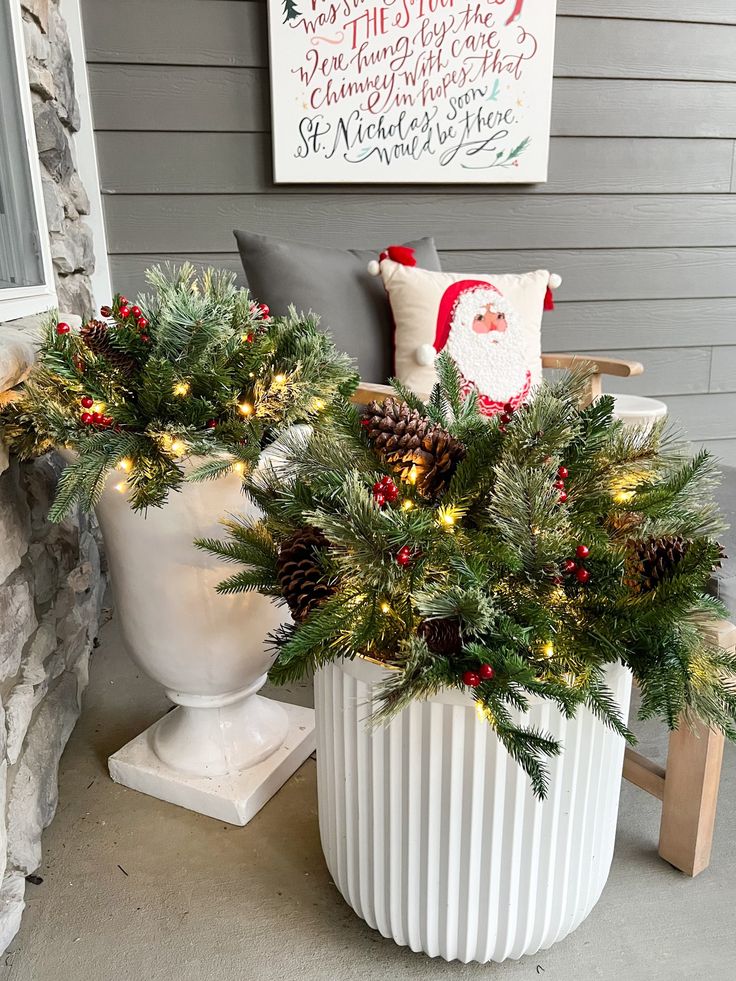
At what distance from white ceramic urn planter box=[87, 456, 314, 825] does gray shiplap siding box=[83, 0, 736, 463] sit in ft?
3.79

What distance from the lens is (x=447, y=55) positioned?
6.21ft

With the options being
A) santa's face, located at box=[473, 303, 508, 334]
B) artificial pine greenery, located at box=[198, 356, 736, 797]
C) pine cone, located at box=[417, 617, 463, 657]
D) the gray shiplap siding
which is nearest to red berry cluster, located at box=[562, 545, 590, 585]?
artificial pine greenery, located at box=[198, 356, 736, 797]

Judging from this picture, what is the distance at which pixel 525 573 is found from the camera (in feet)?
2.27

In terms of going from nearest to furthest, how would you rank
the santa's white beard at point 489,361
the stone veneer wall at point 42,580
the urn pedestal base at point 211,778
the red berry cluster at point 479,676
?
1. the red berry cluster at point 479,676
2. the stone veneer wall at point 42,580
3. the urn pedestal base at point 211,778
4. the santa's white beard at point 489,361

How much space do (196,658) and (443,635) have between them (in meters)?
0.53

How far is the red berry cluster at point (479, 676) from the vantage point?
620 millimetres

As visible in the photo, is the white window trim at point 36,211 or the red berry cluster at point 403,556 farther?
the white window trim at point 36,211

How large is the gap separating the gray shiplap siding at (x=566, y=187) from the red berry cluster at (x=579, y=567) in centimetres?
154

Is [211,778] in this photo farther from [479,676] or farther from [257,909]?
[479,676]

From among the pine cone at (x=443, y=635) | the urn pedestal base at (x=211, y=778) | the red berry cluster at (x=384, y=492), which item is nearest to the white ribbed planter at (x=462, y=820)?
the pine cone at (x=443, y=635)

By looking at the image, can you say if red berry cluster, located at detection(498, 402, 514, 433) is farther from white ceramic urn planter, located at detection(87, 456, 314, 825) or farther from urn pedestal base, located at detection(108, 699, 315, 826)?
urn pedestal base, located at detection(108, 699, 315, 826)

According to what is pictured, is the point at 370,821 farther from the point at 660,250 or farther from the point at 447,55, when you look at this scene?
the point at 660,250

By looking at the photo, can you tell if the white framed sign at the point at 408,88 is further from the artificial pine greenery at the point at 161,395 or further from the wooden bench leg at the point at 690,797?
the wooden bench leg at the point at 690,797

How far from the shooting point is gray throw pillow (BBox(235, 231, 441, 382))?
1604 millimetres
